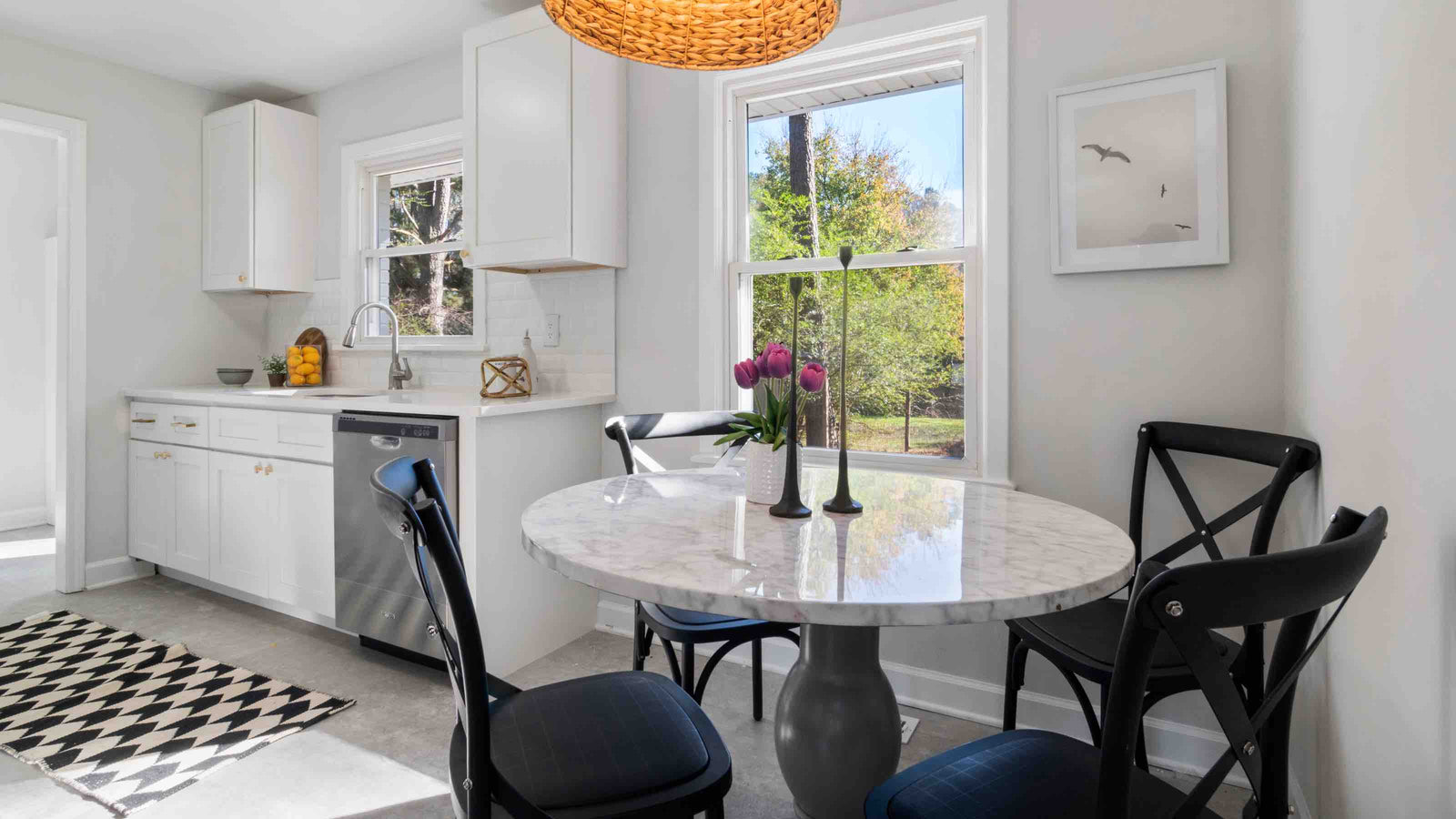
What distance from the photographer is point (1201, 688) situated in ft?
2.17

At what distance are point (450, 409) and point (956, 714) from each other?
195 centimetres

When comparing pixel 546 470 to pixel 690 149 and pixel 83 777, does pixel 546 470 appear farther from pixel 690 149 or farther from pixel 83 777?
pixel 83 777

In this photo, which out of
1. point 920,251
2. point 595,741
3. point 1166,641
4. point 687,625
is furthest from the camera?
point 920,251

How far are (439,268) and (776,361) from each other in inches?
113

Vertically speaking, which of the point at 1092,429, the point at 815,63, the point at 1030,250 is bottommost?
the point at 1092,429

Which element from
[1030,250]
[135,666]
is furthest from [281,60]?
[1030,250]

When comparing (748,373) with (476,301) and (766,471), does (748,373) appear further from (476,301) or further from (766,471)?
(476,301)

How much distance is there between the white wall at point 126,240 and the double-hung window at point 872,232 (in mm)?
3179

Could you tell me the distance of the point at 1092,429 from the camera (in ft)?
7.02

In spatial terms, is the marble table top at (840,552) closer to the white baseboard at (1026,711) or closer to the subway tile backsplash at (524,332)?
the white baseboard at (1026,711)

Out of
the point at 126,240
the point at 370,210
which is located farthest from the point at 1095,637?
the point at 126,240

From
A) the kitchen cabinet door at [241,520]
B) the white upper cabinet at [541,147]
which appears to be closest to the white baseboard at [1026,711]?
the white upper cabinet at [541,147]

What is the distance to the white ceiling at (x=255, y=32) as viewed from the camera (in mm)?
3115

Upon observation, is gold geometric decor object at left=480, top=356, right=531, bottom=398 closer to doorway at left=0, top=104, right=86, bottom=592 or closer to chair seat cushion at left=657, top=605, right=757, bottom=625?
chair seat cushion at left=657, top=605, right=757, bottom=625
